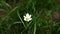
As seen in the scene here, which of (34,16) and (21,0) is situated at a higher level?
(21,0)

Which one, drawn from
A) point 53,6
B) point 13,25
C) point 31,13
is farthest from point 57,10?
point 13,25

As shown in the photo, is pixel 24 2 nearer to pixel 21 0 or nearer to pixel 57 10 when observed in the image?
pixel 21 0

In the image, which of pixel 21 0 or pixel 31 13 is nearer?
pixel 31 13

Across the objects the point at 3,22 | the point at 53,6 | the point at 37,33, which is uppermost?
the point at 53,6

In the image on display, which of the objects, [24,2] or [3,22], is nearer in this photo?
[3,22]

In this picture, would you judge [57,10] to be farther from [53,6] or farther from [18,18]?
[18,18]

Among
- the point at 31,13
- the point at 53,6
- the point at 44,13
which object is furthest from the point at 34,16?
the point at 53,6
